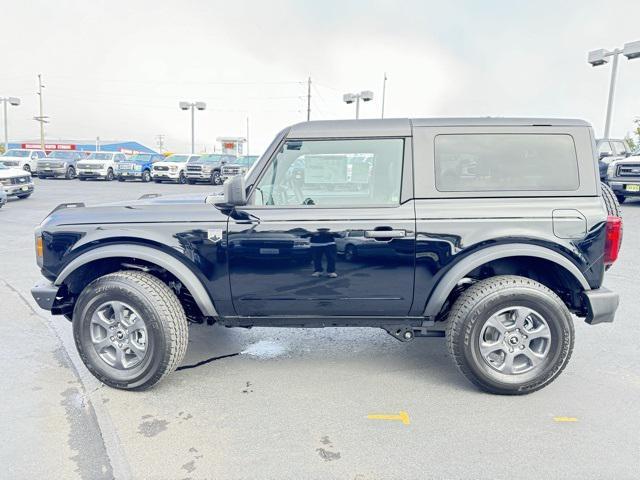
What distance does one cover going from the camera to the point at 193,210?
3.30 metres

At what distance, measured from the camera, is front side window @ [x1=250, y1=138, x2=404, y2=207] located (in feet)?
10.8

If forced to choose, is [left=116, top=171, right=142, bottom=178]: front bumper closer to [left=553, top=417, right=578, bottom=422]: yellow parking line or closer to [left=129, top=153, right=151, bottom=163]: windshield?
[left=129, top=153, right=151, bottom=163]: windshield

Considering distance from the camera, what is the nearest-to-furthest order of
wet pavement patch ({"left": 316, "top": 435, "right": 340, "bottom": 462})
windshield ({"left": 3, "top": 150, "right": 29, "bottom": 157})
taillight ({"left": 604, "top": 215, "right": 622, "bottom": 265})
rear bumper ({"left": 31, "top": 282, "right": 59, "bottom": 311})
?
wet pavement patch ({"left": 316, "top": 435, "right": 340, "bottom": 462}) < taillight ({"left": 604, "top": 215, "right": 622, "bottom": 265}) < rear bumper ({"left": 31, "top": 282, "right": 59, "bottom": 311}) < windshield ({"left": 3, "top": 150, "right": 29, "bottom": 157})

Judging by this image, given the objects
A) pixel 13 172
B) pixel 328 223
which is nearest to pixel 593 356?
pixel 328 223

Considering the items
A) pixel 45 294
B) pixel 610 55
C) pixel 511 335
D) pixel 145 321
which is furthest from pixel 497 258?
pixel 610 55

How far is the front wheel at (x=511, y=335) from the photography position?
10.3 ft

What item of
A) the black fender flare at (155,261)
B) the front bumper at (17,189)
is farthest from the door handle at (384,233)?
the front bumper at (17,189)

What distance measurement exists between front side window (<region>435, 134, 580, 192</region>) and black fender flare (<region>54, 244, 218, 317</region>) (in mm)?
1832

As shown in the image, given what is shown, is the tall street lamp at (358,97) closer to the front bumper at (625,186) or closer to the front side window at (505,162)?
the front bumper at (625,186)

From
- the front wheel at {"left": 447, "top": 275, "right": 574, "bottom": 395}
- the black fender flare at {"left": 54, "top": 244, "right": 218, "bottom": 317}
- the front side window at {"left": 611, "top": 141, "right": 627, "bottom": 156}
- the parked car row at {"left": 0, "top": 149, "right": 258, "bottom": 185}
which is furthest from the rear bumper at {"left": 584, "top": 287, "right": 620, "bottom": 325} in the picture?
the parked car row at {"left": 0, "top": 149, "right": 258, "bottom": 185}

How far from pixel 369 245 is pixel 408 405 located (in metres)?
1.12

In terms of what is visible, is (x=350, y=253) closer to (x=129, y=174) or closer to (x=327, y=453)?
(x=327, y=453)

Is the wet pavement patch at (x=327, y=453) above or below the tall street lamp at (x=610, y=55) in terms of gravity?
below

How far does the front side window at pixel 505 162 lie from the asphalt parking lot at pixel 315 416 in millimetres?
1478
